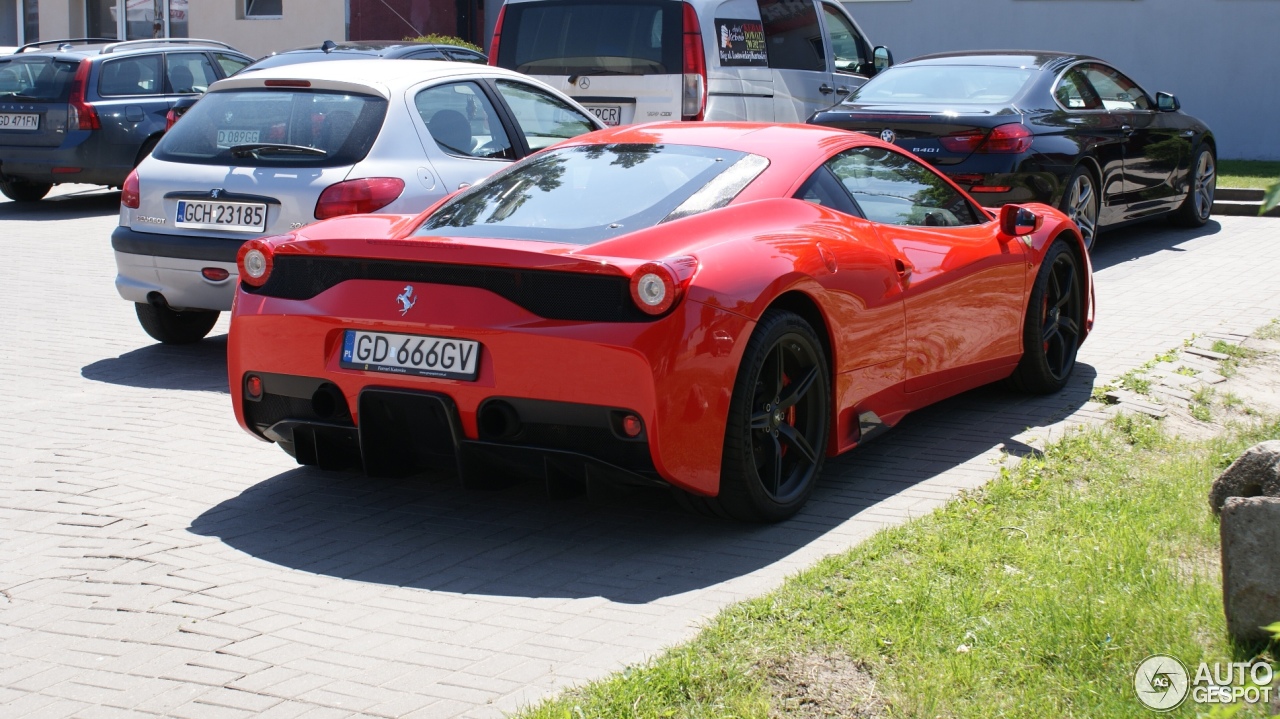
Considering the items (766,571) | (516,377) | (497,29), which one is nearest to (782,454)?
(766,571)

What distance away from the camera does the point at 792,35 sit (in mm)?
13008

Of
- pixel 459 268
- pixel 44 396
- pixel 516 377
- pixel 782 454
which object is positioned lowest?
pixel 44 396

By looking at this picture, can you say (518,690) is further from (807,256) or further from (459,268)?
→ (807,256)

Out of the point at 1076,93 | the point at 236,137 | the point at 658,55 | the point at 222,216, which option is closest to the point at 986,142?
the point at 1076,93

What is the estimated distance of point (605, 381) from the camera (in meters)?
4.41

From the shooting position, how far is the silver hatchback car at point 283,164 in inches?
289

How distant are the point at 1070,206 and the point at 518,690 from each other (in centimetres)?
780

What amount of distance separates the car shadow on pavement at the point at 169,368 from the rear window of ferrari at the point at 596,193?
7.90ft

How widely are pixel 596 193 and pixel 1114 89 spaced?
25.6 ft

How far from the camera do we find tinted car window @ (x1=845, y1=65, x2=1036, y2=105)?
10508 mm

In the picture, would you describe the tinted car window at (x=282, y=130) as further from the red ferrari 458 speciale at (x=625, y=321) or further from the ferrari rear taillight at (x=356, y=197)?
the red ferrari 458 speciale at (x=625, y=321)

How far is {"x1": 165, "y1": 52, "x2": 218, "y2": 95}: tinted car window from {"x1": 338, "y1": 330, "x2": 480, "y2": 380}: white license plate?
1218cm

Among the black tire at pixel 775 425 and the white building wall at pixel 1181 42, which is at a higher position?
the white building wall at pixel 1181 42

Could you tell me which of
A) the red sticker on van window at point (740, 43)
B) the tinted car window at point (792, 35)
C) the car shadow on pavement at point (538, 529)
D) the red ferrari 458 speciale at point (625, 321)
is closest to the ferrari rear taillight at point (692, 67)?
the red sticker on van window at point (740, 43)
